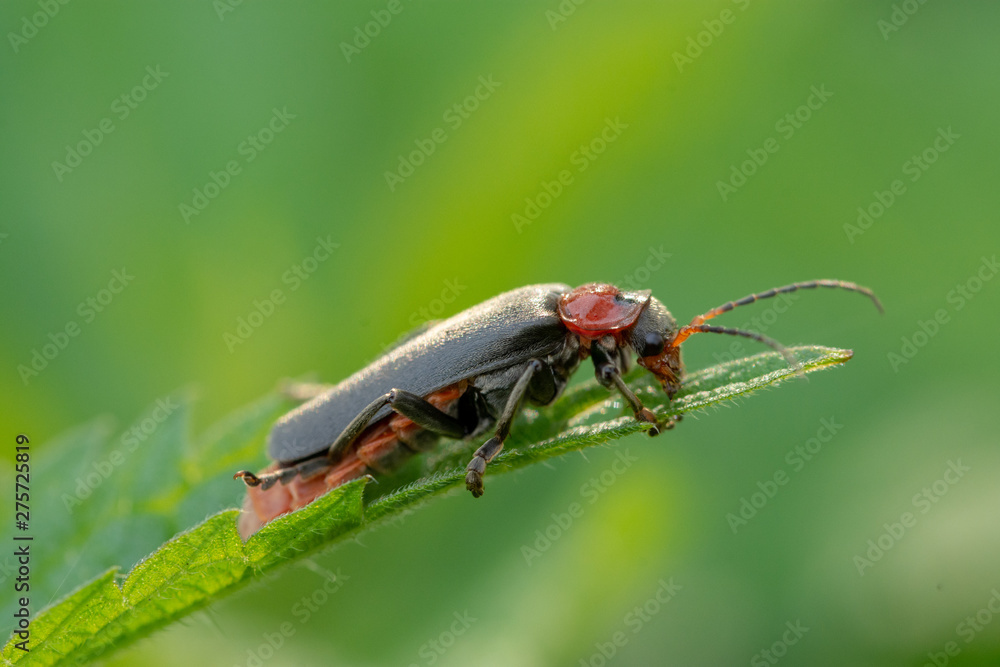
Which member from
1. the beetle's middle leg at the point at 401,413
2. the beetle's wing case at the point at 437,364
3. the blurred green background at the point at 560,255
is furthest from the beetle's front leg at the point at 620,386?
the blurred green background at the point at 560,255

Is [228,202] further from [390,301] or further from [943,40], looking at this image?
[943,40]

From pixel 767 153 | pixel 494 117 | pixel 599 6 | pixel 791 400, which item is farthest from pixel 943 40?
pixel 494 117

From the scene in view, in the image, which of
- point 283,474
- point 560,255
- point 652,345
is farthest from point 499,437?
point 560,255

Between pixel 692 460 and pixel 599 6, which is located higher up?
pixel 599 6

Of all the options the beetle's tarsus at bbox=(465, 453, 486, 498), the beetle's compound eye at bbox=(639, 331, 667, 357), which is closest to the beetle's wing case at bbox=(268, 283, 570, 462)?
the beetle's compound eye at bbox=(639, 331, 667, 357)

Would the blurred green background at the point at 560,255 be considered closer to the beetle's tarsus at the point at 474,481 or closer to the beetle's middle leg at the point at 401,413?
the beetle's middle leg at the point at 401,413

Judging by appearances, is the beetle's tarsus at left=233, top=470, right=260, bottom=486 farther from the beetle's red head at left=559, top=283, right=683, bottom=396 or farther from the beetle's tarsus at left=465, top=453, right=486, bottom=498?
the beetle's red head at left=559, top=283, right=683, bottom=396
